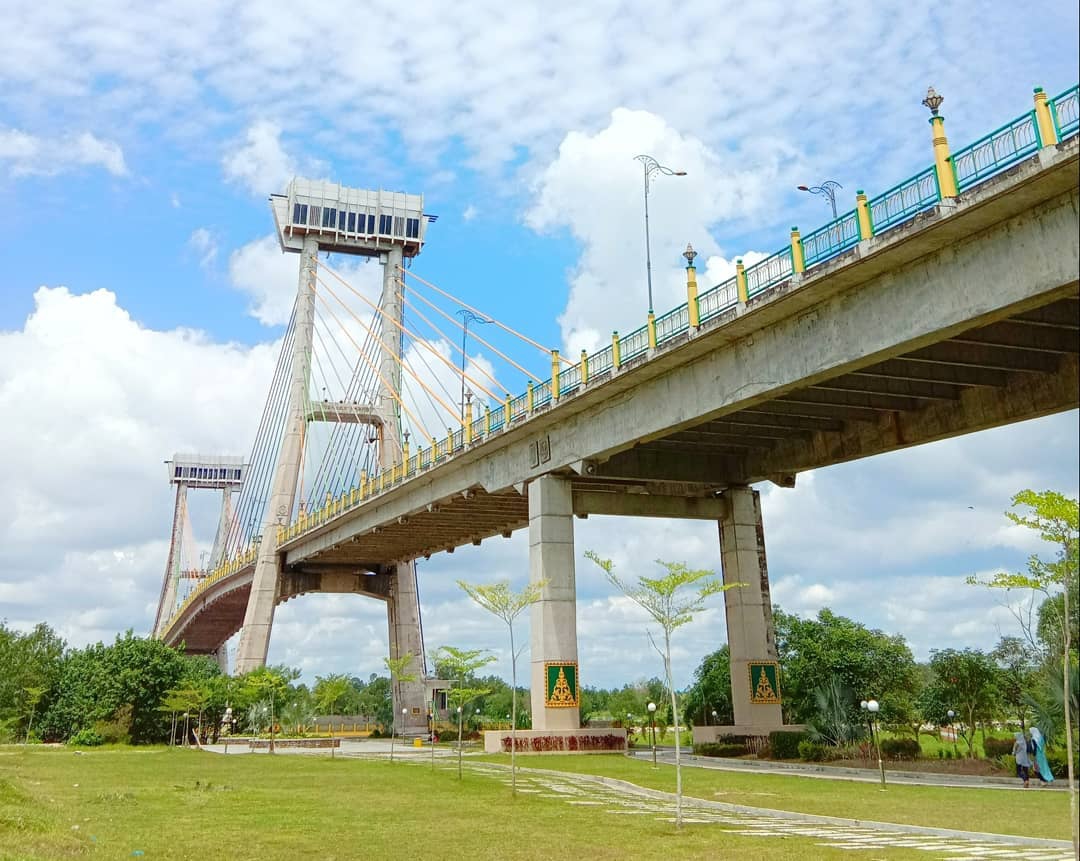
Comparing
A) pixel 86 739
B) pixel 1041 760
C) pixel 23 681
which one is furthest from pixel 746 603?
pixel 23 681

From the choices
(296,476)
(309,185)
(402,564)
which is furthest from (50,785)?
(309,185)

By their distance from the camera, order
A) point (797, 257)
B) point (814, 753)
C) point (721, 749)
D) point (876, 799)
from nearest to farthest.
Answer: point (876, 799) < point (797, 257) < point (814, 753) < point (721, 749)

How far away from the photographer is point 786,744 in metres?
32.2

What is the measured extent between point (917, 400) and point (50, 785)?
25.2 meters

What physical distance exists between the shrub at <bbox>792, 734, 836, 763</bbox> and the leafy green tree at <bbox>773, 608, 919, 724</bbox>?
52.2 feet

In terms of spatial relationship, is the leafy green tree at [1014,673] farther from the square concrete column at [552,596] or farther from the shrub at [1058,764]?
the square concrete column at [552,596]

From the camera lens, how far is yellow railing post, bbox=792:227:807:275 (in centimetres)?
2130

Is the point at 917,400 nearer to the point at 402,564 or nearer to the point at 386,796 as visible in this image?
the point at 386,796

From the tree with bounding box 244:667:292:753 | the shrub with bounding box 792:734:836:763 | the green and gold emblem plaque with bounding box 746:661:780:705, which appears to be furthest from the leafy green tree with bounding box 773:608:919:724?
the tree with bounding box 244:667:292:753

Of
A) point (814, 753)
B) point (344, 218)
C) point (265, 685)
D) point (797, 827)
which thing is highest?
point (344, 218)

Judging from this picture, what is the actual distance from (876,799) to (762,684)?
1572 cm

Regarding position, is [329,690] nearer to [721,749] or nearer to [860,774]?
[721,749]

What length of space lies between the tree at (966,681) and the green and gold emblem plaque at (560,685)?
53.0 ft

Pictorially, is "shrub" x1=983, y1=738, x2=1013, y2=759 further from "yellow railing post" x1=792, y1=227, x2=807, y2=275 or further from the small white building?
the small white building
